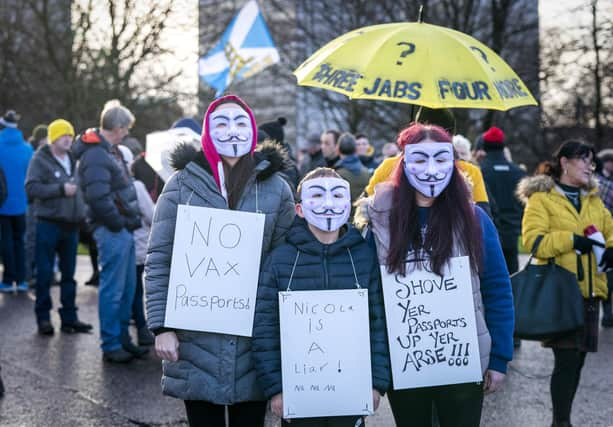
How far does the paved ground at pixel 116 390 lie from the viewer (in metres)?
5.55

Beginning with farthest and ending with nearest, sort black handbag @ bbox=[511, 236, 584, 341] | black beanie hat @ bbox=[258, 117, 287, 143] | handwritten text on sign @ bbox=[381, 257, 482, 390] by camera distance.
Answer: black beanie hat @ bbox=[258, 117, 287, 143]
black handbag @ bbox=[511, 236, 584, 341]
handwritten text on sign @ bbox=[381, 257, 482, 390]

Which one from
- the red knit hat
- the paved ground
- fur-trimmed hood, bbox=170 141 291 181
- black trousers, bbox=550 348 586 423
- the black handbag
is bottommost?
the paved ground

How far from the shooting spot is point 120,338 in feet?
23.8

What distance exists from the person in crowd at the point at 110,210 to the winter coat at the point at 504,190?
354cm

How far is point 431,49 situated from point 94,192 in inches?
140

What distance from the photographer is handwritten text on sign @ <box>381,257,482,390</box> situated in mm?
3281

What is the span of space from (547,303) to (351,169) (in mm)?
3479

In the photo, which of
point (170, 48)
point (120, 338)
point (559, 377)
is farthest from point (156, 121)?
point (559, 377)

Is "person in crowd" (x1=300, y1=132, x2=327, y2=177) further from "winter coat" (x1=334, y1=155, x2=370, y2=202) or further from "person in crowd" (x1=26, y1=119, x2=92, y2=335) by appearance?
"person in crowd" (x1=26, y1=119, x2=92, y2=335)

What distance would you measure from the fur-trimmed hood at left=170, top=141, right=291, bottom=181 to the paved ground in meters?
2.54

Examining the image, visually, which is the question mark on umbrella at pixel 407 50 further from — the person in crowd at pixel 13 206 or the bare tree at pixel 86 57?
the bare tree at pixel 86 57

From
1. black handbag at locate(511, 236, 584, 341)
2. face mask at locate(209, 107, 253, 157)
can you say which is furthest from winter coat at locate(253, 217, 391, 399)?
black handbag at locate(511, 236, 584, 341)

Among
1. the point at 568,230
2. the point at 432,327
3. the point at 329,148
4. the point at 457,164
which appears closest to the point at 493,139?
the point at 329,148

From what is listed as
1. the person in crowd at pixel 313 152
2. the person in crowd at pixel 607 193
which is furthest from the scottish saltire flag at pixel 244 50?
the person in crowd at pixel 607 193
